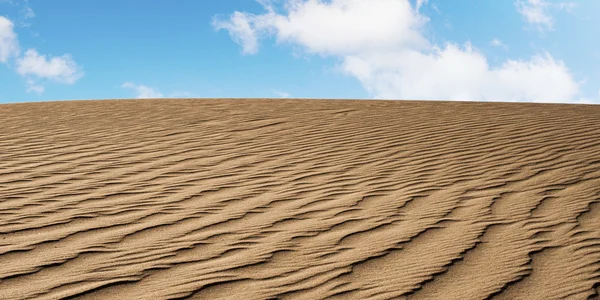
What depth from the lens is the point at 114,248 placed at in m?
3.71

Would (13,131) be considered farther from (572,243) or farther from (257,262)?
(572,243)

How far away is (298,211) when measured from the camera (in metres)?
4.52

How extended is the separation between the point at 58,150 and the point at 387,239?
4323mm

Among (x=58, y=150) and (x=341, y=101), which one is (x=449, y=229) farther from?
(x=341, y=101)

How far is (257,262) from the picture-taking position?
11.6ft

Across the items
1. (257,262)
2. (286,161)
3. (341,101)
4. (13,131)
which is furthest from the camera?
(341,101)

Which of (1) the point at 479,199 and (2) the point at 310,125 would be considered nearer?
(1) the point at 479,199

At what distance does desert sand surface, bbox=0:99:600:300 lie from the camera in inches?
131

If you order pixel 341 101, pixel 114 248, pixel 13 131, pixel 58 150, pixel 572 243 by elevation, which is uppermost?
pixel 341 101

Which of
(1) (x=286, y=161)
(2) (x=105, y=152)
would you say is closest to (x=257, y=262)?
(1) (x=286, y=161)

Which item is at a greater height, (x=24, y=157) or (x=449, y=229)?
(x=24, y=157)

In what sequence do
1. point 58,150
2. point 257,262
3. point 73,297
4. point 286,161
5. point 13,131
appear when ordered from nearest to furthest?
point 73,297, point 257,262, point 286,161, point 58,150, point 13,131

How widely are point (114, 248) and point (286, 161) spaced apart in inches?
111

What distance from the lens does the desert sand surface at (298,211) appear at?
333 cm
